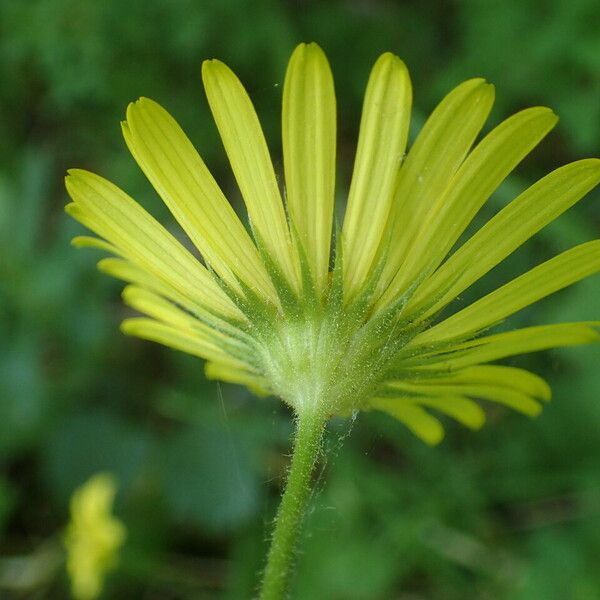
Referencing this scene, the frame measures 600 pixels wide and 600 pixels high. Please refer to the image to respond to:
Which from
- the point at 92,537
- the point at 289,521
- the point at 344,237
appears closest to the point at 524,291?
the point at 344,237

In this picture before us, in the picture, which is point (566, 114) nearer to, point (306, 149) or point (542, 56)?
point (542, 56)

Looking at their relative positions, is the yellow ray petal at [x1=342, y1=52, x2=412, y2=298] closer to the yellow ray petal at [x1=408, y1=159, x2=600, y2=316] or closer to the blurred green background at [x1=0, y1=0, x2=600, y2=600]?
the yellow ray petal at [x1=408, y1=159, x2=600, y2=316]

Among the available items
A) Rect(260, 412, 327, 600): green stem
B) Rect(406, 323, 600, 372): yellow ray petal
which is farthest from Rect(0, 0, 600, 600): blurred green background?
Rect(260, 412, 327, 600): green stem

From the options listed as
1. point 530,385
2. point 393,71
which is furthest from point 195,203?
point 530,385

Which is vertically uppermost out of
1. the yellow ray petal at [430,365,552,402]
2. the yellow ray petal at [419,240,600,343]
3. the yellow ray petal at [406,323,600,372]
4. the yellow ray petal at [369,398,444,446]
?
the yellow ray petal at [419,240,600,343]

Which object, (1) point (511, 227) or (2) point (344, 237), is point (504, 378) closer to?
(1) point (511, 227)

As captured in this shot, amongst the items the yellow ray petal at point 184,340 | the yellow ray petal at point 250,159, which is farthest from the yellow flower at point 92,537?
the yellow ray petal at point 250,159

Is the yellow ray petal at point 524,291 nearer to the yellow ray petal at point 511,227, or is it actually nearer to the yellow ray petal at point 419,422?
the yellow ray petal at point 511,227

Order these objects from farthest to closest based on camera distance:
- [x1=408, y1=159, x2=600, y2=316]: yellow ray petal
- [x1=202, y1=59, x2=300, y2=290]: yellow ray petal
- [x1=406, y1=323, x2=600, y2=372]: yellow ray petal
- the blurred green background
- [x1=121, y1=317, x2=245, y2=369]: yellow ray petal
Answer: the blurred green background, [x1=121, y1=317, x2=245, y2=369]: yellow ray petal, [x1=202, y1=59, x2=300, y2=290]: yellow ray petal, [x1=408, y1=159, x2=600, y2=316]: yellow ray petal, [x1=406, y1=323, x2=600, y2=372]: yellow ray petal
